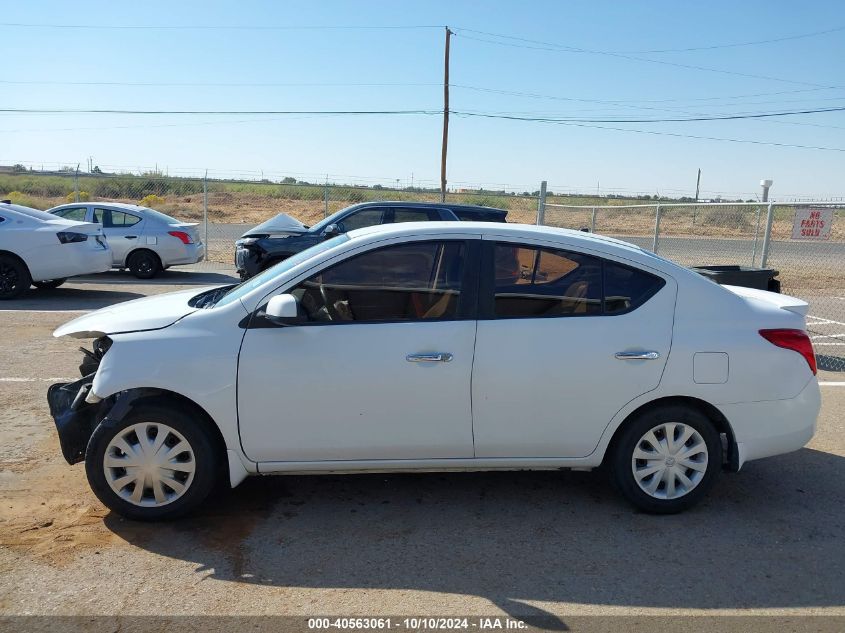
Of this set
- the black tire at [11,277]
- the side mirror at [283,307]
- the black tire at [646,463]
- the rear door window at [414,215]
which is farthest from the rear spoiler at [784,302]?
the black tire at [11,277]

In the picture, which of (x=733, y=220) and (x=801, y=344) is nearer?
(x=801, y=344)

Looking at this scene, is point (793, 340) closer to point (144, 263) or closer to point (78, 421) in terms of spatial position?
point (78, 421)

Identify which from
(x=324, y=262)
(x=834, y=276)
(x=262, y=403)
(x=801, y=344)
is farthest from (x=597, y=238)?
(x=834, y=276)

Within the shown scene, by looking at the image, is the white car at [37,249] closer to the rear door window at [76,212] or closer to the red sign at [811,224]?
the rear door window at [76,212]

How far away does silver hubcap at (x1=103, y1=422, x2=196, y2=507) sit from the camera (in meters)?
4.20

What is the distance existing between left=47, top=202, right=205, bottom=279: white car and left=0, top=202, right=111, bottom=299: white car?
9.24ft

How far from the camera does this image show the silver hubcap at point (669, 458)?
14.6 ft

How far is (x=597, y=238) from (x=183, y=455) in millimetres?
2742

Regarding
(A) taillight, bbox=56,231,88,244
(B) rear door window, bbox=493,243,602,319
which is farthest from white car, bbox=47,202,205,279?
(B) rear door window, bbox=493,243,602,319

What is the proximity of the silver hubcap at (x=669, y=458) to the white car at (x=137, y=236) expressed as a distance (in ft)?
42.1

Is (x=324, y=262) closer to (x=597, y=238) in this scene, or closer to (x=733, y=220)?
(x=597, y=238)

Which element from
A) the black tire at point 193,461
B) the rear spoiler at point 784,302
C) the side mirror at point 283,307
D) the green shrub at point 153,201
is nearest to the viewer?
the side mirror at point 283,307

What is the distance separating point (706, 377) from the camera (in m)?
4.40

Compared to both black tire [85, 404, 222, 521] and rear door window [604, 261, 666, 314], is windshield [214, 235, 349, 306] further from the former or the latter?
rear door window [604, 261, 666, 314]
